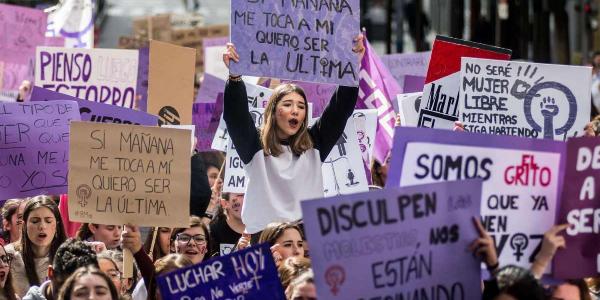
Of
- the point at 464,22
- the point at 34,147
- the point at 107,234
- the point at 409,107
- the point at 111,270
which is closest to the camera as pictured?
the point at 111,270

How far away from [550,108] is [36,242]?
295 cm

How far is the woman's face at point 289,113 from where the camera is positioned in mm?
8914

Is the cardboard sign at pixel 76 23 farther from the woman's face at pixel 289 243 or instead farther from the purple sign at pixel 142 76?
the woman's face at pixel 289 243

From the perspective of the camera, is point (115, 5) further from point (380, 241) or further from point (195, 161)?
point (380, 241)

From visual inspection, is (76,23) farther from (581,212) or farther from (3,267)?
(581,212)

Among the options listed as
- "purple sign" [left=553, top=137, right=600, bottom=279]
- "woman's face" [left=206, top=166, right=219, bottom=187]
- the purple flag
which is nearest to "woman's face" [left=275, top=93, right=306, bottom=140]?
"purple sign" [left=553, top=137, right=600, bottom=279]

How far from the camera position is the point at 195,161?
11.3 metres

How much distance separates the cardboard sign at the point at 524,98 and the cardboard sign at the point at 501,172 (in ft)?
7.54

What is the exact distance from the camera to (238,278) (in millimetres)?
7121

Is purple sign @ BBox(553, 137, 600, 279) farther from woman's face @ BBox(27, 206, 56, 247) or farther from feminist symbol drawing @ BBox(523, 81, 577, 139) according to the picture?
woman's face @ BBox(27, 206, 56, 247)

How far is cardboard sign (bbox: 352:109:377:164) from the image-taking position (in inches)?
445

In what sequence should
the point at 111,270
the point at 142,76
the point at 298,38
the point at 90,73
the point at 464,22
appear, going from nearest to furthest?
the point at 111,270
the point at 298,38
the point at 90,73
the point at 142,76
the point at 464,22

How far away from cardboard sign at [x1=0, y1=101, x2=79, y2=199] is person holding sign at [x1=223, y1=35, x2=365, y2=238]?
1.50 meters

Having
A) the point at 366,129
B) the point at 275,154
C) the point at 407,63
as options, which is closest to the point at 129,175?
the point at 275,154
